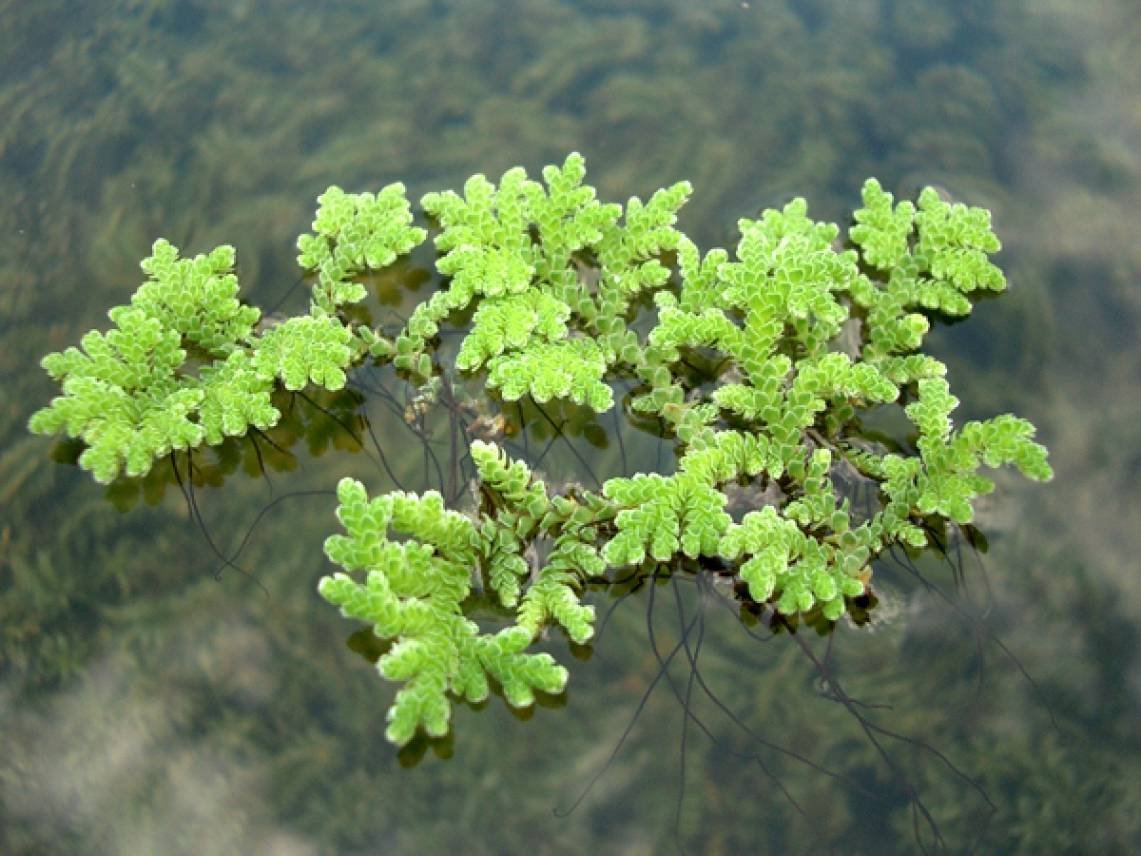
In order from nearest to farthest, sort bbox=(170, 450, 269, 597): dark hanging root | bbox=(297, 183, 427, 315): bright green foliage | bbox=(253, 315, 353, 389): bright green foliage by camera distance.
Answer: bbox=(170, 450, 269, 597): dark hanging root → bbox=(253, 315, 353, 389): bright green foliage → bbox=(297, 183, 427, 315): bright green foliage

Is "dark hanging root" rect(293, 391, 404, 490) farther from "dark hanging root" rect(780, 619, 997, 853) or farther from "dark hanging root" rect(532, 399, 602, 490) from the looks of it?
"dark hanging root" rect(780, 619, 997, 853)

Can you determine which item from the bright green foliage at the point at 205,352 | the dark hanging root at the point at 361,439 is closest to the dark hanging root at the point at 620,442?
the dark hanging root at the point at 361,439

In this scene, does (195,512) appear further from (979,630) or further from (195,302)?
(979,630)

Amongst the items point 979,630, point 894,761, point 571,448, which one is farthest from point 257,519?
point 979,630

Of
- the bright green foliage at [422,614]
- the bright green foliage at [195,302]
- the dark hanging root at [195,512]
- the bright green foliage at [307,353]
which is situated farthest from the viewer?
the bright green foliage at [195,302]

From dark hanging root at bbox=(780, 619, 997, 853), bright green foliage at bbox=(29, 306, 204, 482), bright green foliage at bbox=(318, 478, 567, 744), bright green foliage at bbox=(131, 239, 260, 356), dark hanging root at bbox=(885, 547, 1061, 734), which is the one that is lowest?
dark hanging root at bbox=(780, 619, 997, 853)

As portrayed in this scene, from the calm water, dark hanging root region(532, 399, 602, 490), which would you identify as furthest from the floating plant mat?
the calm water

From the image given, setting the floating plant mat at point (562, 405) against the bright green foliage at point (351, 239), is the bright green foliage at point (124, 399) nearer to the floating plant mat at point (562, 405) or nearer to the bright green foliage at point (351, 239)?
the floating plant mat at point (562, 405)
